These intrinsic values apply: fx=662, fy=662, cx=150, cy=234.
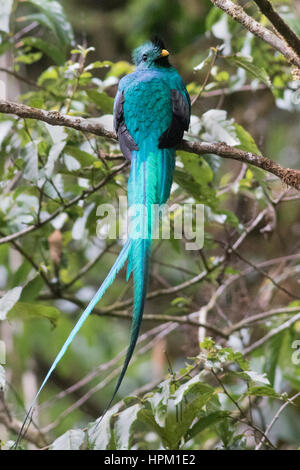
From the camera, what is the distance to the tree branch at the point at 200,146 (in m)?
2.15

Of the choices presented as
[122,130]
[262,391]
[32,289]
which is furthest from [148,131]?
[262,391]

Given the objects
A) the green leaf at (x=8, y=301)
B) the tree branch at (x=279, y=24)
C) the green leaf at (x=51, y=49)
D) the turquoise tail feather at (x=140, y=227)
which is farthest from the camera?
the green leaf at (x=51, y=49)

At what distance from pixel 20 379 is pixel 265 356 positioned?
1.66 meters

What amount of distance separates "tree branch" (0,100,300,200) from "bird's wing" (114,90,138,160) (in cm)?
9

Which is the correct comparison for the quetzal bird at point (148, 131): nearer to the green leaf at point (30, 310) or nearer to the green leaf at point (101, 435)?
the green leaf at point (101, 435)

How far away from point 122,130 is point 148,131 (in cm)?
10

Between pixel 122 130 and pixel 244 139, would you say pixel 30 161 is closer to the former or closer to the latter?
pixel 122 130

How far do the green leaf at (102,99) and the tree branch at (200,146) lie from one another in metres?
0.30

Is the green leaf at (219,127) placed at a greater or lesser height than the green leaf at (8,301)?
greater

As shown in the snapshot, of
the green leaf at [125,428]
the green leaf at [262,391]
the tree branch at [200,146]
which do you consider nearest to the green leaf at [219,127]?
the tree branch at [200,146]

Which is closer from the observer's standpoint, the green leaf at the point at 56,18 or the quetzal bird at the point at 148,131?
the quetzal bird at the point at 148,131
